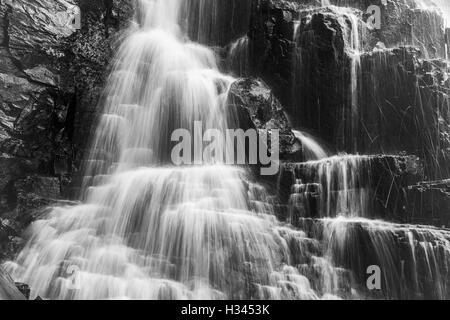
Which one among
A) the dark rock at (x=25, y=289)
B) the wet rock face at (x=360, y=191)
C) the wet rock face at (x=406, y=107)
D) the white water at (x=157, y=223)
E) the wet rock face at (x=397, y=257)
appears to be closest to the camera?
Result: the dark rock at (x=25, y=289)

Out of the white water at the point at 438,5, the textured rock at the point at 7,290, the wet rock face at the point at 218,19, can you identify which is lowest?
the textured rock at the point at 7,290

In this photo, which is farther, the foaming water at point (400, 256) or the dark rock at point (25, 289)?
the foaming water at point (400, 256)

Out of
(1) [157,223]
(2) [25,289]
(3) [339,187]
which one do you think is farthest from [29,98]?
(3) [339,187]

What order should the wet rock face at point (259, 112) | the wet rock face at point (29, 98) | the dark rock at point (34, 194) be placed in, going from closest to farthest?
1. the dark rock at point (34, 194)
2. the wet rock face at point (29, 98)
3. the wet rock face at point (259, 112)

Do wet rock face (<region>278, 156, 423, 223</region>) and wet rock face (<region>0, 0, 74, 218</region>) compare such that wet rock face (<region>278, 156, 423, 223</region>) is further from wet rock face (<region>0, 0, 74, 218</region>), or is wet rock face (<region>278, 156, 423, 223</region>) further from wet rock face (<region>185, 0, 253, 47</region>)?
wet rock face (<region>185, 0, 253, 47</region>)

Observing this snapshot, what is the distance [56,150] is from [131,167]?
9.24 feet

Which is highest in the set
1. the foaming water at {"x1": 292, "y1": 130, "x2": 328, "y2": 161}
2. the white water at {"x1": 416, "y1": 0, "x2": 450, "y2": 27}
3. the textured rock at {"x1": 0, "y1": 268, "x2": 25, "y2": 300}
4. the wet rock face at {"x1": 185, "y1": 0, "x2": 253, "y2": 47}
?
the white water at {"x1": 416, "y1": 0, "x2": 450, "y2": 27}

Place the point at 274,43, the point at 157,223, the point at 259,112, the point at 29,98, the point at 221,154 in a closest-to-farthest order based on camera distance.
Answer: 1. the point at 157,223
2. the point at 221,154
3. the point at 259,112
4. the point at 29,98
5. the point at 274,43

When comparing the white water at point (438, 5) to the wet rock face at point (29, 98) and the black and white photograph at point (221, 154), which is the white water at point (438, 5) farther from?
the wet rock face at point (29, 98)

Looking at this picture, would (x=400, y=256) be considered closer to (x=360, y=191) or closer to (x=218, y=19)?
(x=360, y=191)

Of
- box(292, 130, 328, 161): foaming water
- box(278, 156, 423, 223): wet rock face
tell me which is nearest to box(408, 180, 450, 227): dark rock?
box(278, 156, 423, 223): wet rock face

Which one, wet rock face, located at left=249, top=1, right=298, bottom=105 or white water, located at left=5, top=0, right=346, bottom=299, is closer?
white water, located at left=5, top=0, right=346, bottom=299

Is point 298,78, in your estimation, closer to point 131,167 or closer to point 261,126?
point 261,126

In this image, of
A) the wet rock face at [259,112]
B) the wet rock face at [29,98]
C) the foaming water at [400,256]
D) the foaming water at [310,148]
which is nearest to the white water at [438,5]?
the foaming water at [310,148]
